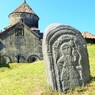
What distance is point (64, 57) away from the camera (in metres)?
12.2

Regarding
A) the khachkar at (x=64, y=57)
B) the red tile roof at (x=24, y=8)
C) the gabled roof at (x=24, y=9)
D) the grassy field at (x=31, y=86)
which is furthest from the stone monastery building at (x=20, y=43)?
the khachkar at (x=64, y=57)

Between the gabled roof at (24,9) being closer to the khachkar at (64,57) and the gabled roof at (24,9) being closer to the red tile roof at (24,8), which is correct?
the red tile roof at (24,8)

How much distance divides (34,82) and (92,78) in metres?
2.80

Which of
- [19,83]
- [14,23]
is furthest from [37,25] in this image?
[19,83]

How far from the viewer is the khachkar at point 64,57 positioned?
12.1 meters

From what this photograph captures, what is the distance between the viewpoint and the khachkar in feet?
39.6

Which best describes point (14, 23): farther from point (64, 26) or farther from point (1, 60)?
point (64, 26)

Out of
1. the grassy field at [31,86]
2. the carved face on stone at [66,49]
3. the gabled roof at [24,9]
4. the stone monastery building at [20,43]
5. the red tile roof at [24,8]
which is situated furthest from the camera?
the red tile roof at [24,8]

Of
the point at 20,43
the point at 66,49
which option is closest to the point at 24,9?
the point at 20,43

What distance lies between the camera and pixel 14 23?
43719mm

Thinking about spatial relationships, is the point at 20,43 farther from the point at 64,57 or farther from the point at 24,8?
the point at 64,57

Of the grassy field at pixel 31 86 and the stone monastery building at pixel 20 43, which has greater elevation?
the stone monastery building at pixel 20 43

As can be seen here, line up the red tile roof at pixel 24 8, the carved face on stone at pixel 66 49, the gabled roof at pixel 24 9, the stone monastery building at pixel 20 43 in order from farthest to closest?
the red tile roof at pixel 24 8
the gabled roof at pixel 24 9
the stone monastery building at pixel 20 43
the carved face on stone at pixel 66 49

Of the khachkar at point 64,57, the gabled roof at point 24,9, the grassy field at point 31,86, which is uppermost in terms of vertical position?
the gabled roof at point 24,9
